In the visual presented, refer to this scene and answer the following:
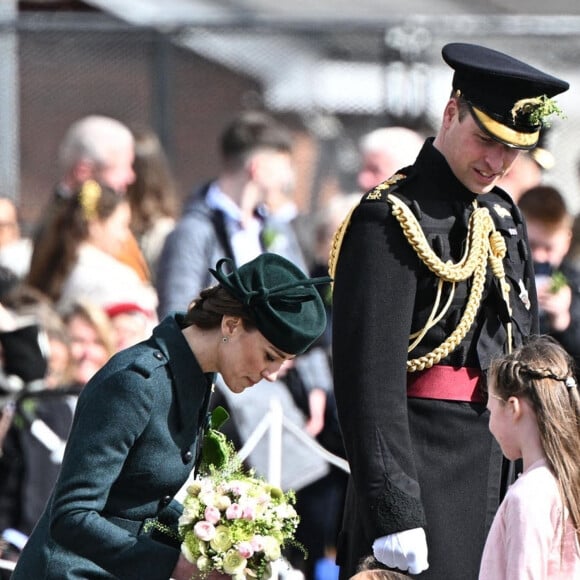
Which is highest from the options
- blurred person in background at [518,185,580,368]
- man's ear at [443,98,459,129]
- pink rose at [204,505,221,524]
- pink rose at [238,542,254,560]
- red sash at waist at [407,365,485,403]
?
man's ear at [443,98,459,129]

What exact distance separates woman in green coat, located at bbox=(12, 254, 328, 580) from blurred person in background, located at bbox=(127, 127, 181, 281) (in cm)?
397

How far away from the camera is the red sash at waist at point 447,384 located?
423 cm

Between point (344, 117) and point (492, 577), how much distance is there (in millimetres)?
5655

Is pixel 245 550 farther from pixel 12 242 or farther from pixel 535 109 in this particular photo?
pixel 12 242

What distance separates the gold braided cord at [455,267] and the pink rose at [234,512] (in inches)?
32.6

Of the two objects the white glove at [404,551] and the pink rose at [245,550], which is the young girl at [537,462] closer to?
the white glove at [404,551]

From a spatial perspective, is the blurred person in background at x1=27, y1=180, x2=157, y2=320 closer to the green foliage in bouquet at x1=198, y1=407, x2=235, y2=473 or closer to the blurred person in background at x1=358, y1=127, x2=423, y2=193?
the blurred person in background at x1=358, y1=127, x2=423, y2=193

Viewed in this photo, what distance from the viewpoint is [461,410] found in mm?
4242

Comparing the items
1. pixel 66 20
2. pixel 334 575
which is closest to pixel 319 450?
pixel 334 575

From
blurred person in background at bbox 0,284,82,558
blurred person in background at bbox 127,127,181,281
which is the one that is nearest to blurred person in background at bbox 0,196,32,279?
blurred person in background at bbox 127,127,181,281

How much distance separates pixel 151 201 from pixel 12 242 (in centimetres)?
87

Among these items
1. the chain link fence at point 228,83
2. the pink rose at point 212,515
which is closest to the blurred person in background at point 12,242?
the chain link fence at point 228,83

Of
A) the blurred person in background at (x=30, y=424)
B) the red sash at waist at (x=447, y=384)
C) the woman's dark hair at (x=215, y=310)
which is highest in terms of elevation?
the woman's dark hair at (x=215, y=310)

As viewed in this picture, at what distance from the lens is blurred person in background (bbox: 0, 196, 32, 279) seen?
26.1ft
